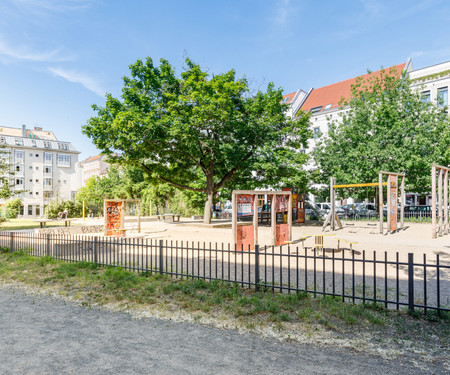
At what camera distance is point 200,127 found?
2186cm

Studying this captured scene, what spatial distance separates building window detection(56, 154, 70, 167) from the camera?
71.0 metres

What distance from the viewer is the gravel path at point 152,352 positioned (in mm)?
3908

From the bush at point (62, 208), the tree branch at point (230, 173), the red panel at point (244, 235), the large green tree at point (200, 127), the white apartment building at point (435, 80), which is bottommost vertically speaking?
the bush at point (62, 208)

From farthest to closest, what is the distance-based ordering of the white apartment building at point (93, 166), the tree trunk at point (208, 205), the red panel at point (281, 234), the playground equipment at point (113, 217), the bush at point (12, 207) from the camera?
the white apartment building at point (93, 166) < the bush at point (12, 207) < the tree trunk at point (208, 205) < the playground equipment at point (113, 217) < the red panel at point (281, 234)

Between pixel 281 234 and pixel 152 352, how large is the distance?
32.4 feet

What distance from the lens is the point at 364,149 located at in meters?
27.1

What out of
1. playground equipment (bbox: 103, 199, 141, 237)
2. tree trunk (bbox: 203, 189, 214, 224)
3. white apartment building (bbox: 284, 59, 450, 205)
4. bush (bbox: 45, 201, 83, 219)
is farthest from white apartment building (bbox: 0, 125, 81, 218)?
playground equipment (bbox: 103, 199, 141, 237)

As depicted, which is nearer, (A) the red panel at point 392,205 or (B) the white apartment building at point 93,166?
(A) the red panel at point 392,205

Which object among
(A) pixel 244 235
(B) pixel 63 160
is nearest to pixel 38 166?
(B) pixel 63 160

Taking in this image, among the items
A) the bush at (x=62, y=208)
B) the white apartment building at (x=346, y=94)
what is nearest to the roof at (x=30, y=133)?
the bush at (x=62, y=208)

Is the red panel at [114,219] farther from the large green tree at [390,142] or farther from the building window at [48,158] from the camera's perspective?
the building window at [48,158]

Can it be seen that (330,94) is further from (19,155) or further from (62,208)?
(19,155)

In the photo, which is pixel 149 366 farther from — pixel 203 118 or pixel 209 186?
pixel 209 186

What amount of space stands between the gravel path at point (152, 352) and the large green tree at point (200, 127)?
16.0 m
